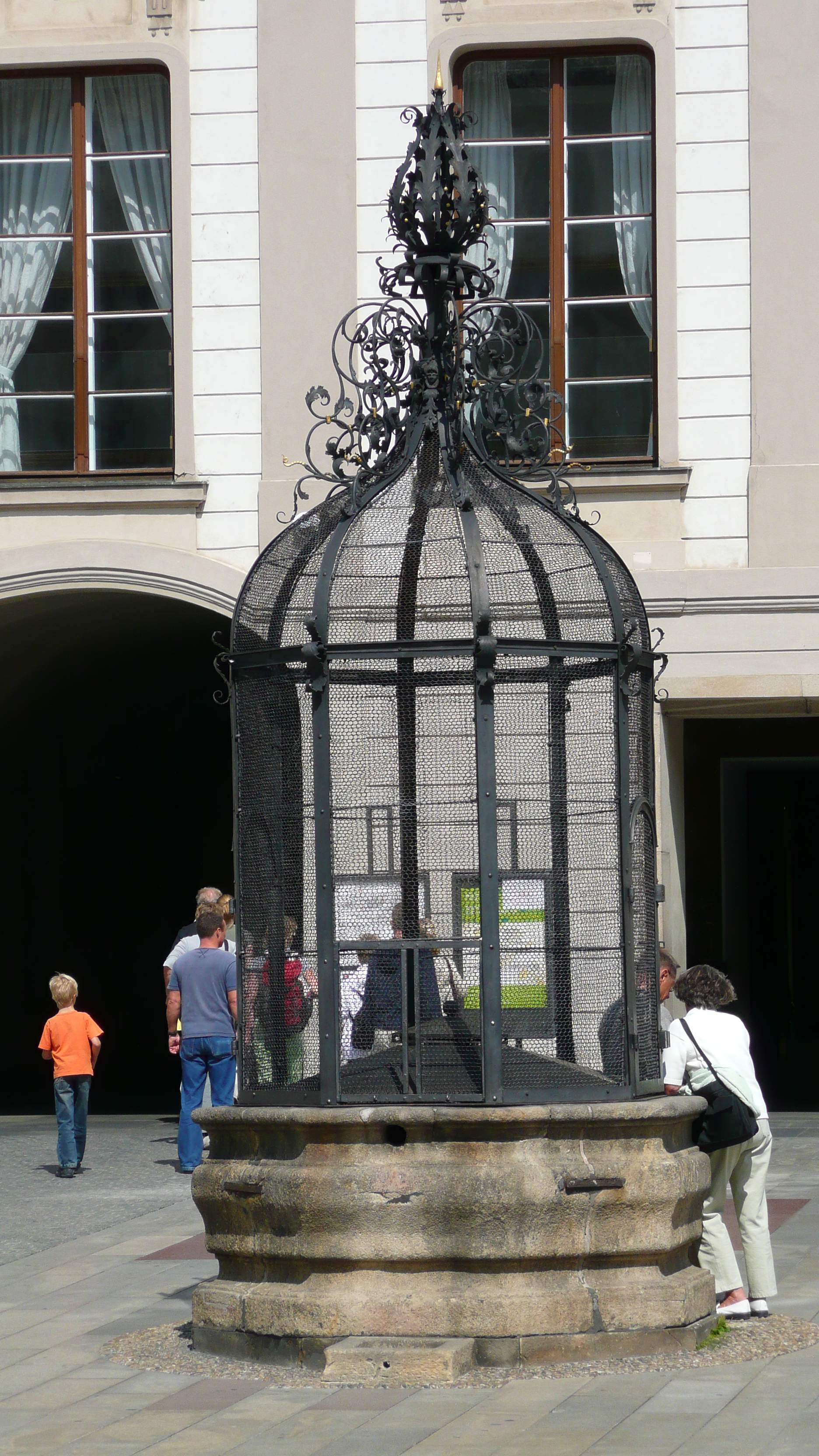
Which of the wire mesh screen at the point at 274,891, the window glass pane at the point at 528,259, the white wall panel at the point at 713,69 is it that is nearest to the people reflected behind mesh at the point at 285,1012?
the wire mesh screen at the point at 274,891

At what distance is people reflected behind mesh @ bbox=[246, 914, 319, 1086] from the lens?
26.3ft

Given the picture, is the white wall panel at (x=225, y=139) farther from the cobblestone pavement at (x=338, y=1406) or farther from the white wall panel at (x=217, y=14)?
the cobblestone pavement at (x=338, y=1406)

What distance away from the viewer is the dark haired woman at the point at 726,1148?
8117 mm

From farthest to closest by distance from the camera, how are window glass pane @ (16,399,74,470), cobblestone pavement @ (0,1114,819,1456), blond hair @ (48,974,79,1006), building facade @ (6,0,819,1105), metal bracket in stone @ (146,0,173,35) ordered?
window glass pane @ (16,399,74,470), metal bracket in stone @ (146,0,173,35), building facade @ (6,0,819,1105), blond hair @ (48,974,79,1006), cobblestone pavement @ (0,1114,819,1456)

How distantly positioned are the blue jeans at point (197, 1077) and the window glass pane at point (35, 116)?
22.7 feet

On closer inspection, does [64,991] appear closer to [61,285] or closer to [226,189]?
[61,285]

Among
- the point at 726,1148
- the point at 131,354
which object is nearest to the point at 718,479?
the point at 131,354

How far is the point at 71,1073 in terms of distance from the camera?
12.9 meters

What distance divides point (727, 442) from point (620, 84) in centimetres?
279

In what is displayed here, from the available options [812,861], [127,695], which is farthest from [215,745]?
[812,861]

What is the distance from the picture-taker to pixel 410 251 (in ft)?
27.7

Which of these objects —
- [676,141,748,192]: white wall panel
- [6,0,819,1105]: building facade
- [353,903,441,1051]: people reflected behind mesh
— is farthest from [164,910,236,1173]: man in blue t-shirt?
[676,141,748,192]: white wall panel

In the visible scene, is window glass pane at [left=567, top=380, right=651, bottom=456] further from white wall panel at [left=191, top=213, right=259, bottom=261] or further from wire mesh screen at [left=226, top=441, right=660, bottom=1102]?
wire mesh screen at [left=226, top=441, right=660, bottom=1102]

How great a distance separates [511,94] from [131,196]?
289cm
